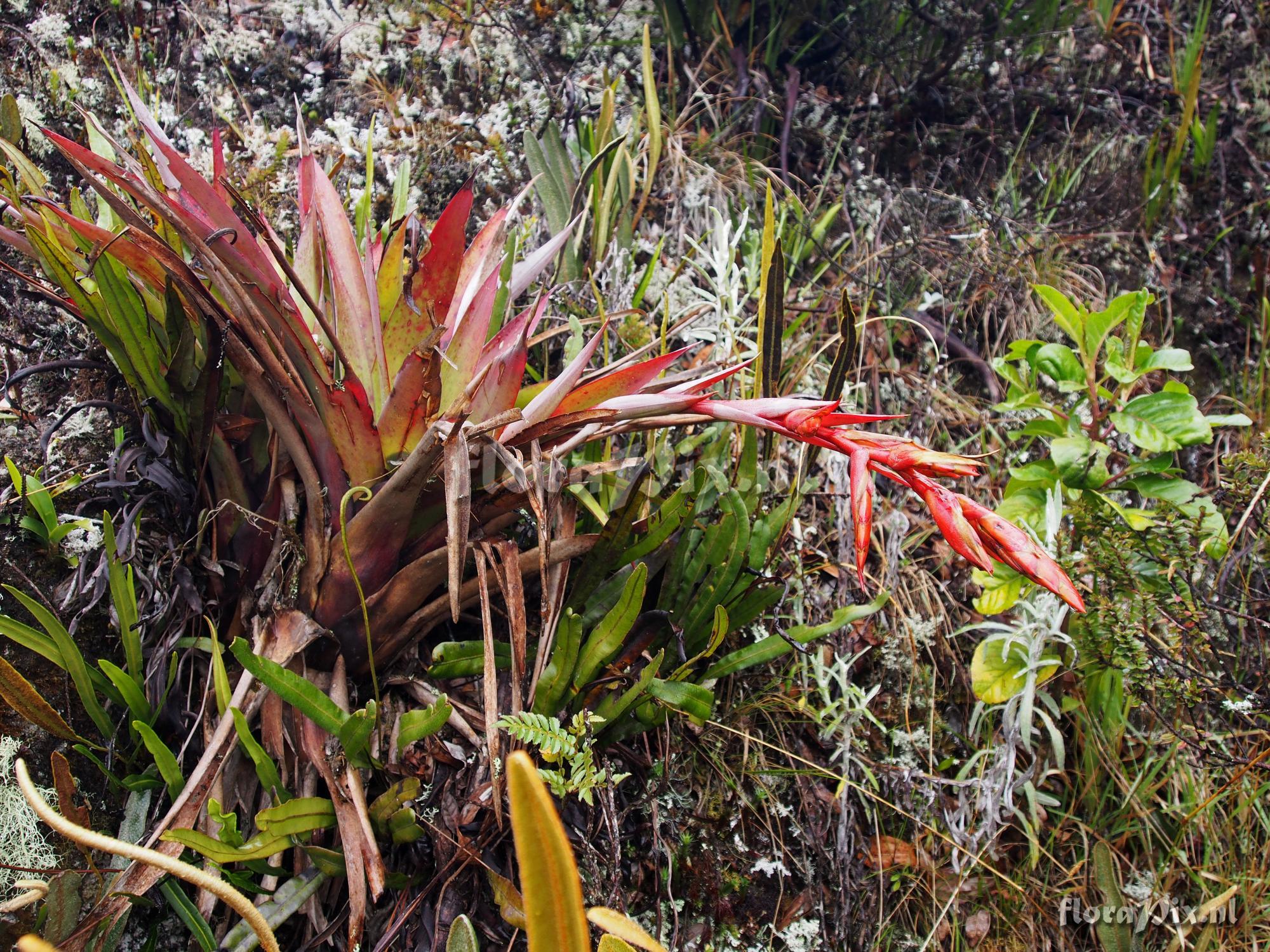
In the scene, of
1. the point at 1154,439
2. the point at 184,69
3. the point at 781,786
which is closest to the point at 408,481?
the point at 781,786

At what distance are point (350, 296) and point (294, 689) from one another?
542mm

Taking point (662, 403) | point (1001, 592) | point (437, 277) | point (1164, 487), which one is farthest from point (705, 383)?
point (1164, 487)

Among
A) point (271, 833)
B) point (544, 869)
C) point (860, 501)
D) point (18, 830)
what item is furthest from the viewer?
point (18, 830)

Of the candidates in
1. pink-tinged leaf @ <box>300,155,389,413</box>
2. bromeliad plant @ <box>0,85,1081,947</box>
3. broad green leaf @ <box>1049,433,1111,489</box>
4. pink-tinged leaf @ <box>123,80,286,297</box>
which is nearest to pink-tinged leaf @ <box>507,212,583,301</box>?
bromeliad plant @ <box>0,85,1081,947</box>

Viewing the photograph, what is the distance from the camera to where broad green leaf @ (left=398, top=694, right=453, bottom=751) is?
3.51 ft

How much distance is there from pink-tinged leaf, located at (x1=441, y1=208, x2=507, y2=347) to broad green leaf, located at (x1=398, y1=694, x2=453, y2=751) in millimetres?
568

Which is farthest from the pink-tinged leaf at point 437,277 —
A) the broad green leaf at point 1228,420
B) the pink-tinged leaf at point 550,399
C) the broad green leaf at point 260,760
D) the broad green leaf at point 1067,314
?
the broad green leaf at point 1228,420

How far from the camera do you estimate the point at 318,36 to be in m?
2.11

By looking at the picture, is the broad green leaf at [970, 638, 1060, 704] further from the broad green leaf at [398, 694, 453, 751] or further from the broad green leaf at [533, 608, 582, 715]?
the broad green leaf at [398, 694, 453, 751]

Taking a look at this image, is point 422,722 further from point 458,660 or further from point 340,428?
point 340,428

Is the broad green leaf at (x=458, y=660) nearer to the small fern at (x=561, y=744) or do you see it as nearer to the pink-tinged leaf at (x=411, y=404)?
the small fern at (x=561, y=744)

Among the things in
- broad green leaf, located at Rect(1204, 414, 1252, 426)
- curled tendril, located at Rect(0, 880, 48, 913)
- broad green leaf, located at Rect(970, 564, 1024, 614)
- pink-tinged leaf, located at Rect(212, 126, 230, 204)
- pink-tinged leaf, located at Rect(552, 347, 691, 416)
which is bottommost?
broad green leaf, located at Rect(970, 564, 1024, 614)

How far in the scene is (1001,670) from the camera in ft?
5.04

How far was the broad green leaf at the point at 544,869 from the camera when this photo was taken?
64cm
